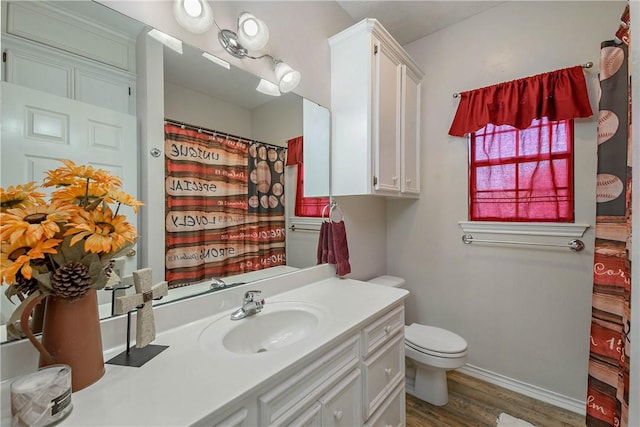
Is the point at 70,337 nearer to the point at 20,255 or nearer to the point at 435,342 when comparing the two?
the point at 20,255

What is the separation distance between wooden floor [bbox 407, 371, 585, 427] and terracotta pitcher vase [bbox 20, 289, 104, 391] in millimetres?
1711

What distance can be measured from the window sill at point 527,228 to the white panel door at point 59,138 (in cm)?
209

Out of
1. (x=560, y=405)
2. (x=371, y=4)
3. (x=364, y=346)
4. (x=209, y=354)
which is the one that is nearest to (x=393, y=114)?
(x=371, y=4)

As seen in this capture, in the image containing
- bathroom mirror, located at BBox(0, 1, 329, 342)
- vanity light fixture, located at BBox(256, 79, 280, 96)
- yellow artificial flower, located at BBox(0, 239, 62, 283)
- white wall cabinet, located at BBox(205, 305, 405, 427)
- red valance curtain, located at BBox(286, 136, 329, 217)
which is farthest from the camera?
red valance curtain, located at BBox(286, 136, 329, 217)

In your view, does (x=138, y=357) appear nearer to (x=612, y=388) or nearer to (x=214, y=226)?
(x=214, y=226)

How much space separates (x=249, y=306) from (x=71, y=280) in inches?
25.2

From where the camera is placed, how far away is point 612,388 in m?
1.16

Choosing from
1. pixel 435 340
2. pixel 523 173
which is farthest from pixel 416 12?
pixel 435 340

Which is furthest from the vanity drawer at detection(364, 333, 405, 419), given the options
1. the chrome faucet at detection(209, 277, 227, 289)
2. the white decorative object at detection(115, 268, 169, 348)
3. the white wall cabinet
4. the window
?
the window

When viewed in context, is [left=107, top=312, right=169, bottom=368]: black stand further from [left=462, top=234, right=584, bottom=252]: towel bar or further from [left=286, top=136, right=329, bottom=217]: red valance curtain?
[left=462, top=234, right=584, bottom=252]: towel bar

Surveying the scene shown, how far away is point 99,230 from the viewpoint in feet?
2.15

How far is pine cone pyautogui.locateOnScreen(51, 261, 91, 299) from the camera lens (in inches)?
24.9

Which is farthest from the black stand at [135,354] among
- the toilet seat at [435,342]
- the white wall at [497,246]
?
the white wall at [497,246]

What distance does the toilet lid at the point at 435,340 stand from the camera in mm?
1660
